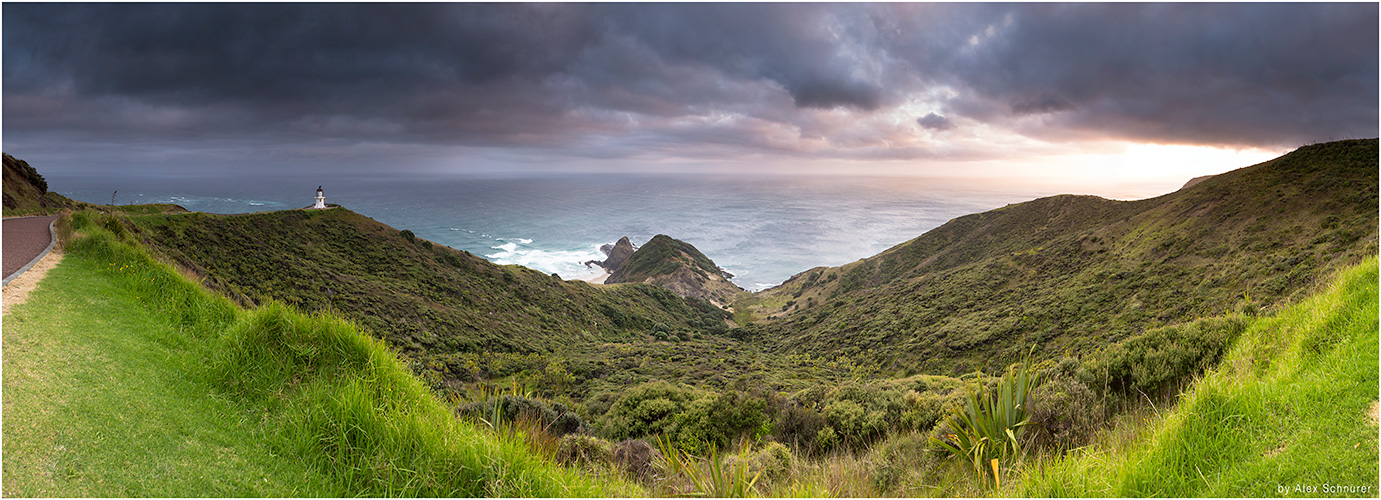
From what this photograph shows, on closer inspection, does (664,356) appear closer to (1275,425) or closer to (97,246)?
(97,246)

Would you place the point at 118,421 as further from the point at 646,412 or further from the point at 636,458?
the point at 646,412

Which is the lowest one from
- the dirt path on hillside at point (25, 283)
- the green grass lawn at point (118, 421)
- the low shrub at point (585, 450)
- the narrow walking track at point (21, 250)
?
the low shrub at point (585, 450)

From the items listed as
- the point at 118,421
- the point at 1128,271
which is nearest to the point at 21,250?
the point at 118,421

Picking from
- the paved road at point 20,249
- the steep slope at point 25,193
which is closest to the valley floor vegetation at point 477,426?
the paved road at point 20,249

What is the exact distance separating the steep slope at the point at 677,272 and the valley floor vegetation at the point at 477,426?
76400mm

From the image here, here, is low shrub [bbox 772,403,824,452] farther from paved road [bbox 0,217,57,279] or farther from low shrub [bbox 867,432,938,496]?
paved road [bbox 0,217,57,279]

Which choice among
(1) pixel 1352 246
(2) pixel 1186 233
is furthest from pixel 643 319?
(1) pixel 1352 246

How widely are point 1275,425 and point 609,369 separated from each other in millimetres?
28240

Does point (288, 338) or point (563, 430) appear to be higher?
point (288, 338)

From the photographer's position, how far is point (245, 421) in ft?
14.8

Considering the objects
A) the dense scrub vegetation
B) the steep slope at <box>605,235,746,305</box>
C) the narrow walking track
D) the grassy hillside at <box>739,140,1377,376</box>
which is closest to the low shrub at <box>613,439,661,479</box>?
the dense scrub vegetation

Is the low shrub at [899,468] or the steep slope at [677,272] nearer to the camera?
the low shrub at [899,468]

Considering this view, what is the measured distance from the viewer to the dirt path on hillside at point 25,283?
19.6 feet

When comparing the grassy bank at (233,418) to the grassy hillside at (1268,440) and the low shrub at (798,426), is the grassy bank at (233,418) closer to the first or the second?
the grassy hillside at (1268,440)
